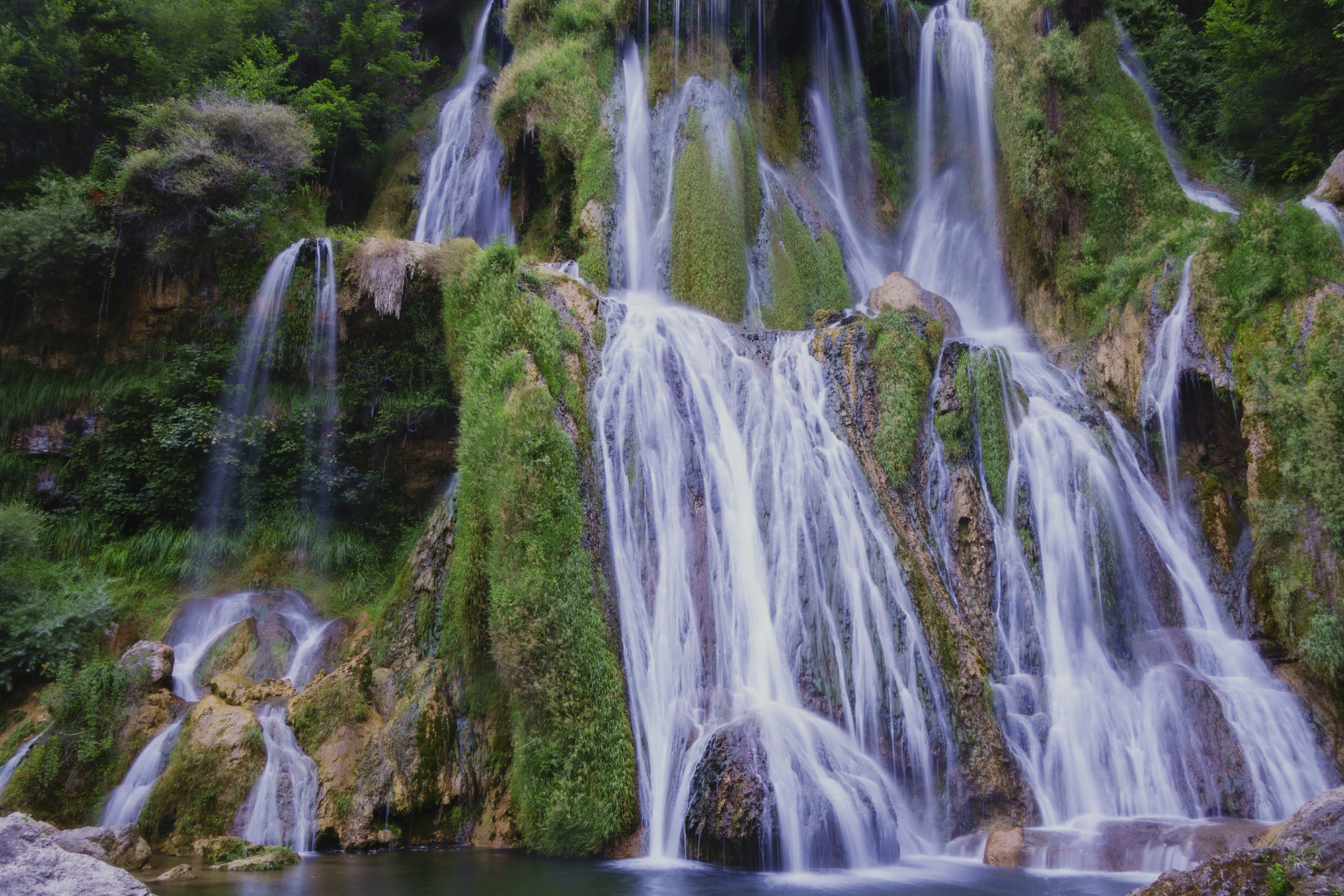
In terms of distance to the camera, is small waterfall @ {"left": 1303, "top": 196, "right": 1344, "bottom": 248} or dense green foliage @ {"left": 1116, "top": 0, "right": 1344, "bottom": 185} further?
dense green foliage @ {"left": 1116, "top": 0, "right": 1344, "bottom": 185}

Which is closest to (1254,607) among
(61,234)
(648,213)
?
(648,213)

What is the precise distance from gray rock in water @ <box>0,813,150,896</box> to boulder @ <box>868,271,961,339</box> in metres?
13.4

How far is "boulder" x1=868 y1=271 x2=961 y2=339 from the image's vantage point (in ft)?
48.7

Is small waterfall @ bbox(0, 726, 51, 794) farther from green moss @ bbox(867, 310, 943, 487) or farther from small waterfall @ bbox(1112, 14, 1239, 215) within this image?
small waterfall @ bbox(1112, 14, 1239, 215)

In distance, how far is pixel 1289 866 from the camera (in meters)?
3.59

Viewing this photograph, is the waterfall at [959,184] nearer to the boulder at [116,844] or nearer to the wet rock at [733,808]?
the wet rock at [733,808]

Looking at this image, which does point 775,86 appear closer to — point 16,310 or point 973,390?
point 973,390

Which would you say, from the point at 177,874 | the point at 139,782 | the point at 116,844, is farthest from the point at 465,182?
the point at 177,874

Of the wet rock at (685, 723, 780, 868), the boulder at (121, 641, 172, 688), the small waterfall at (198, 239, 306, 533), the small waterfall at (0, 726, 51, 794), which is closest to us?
the wet rock at (685, 723, 780, 868)

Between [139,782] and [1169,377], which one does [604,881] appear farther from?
[1169,377]

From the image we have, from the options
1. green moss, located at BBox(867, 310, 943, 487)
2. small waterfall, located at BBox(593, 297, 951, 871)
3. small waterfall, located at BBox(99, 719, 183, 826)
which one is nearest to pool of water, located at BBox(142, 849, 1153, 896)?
small waterfall, located at BBox(593, 297, 951, 871)

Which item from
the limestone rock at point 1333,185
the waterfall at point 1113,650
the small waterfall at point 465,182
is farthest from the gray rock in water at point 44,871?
the limestone rock at point 1333,185

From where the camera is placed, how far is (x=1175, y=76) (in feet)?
64.2

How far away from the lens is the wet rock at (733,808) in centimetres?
724
